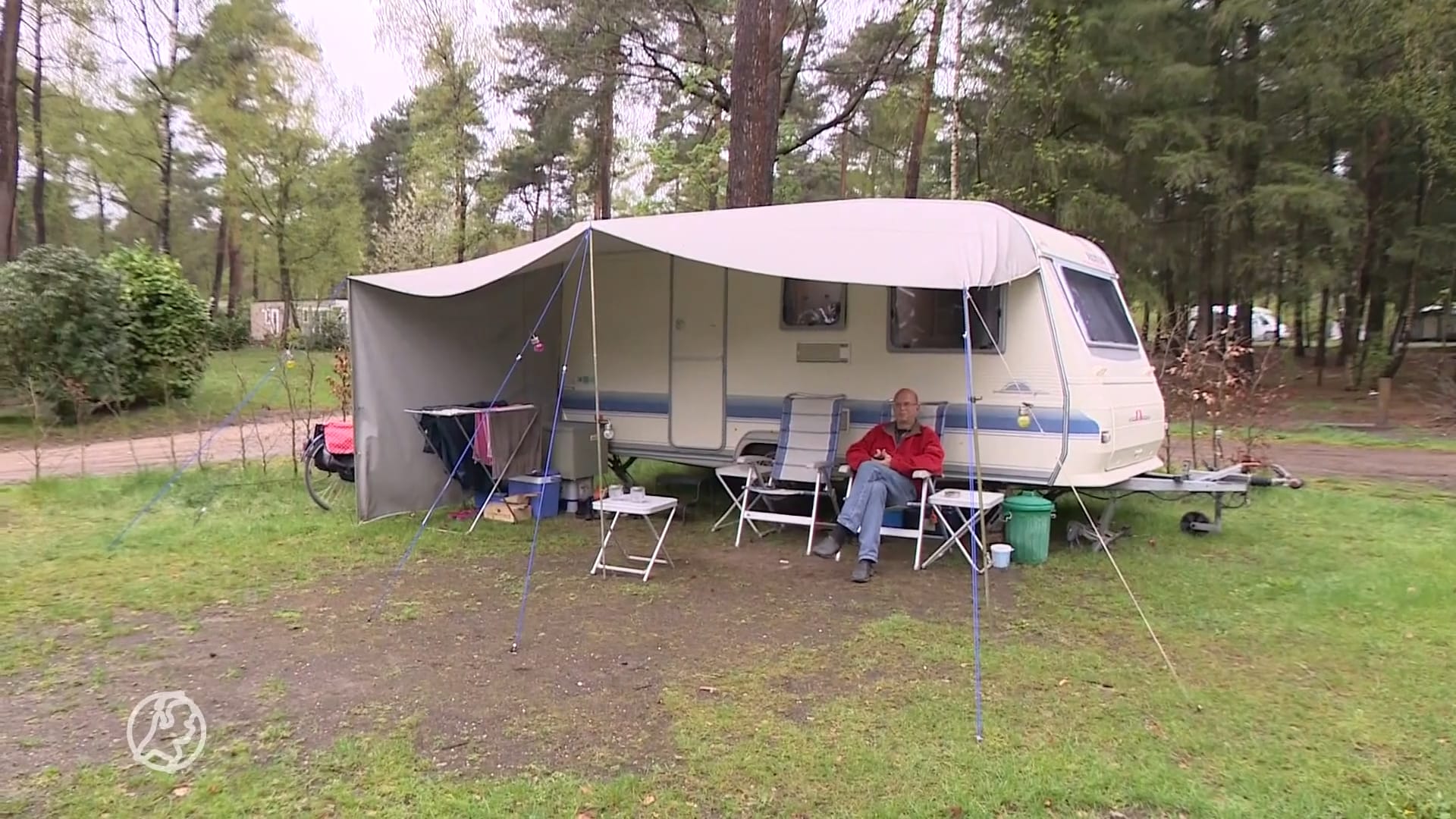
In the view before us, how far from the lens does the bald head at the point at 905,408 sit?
5.65 meters

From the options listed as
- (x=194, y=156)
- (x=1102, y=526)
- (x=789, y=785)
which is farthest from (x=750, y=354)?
(x=194, y=156)

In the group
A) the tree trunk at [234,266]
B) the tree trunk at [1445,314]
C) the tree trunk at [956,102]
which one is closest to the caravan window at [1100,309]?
the tree trunk at [956,102]

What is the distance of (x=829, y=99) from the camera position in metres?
15.3

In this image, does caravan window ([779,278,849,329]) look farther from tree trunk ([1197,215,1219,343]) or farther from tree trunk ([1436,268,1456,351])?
tree trunk ([1436,268,1456,351])

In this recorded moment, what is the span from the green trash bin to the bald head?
76cm

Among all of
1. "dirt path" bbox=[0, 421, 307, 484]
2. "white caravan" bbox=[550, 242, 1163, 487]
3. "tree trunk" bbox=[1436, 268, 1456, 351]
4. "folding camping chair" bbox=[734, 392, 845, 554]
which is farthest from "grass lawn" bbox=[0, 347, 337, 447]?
"tree trunk" bbox=[1436, 268, 1456, 351]

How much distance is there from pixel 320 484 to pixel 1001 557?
5.48 metres

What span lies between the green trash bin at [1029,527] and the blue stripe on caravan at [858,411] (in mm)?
436

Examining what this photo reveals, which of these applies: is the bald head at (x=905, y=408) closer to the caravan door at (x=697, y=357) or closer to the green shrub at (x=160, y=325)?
the caravan door at (x=697, y=357)

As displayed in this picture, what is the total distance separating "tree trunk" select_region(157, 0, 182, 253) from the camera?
22.4 m

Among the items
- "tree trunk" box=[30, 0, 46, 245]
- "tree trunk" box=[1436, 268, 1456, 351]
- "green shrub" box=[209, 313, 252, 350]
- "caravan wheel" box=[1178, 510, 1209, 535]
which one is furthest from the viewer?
"tree trunk" box=[30, 0, 46, 245]

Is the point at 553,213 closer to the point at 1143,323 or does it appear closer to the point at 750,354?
the point at 1143,323

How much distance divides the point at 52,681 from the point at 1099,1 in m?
14.5

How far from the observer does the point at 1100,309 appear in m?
6.04
